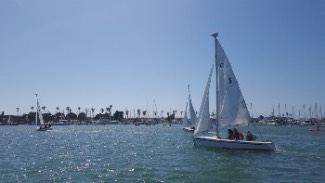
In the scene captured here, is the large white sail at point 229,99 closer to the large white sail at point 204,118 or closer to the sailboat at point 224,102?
the sailboat at point 224,102

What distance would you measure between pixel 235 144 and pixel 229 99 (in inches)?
202

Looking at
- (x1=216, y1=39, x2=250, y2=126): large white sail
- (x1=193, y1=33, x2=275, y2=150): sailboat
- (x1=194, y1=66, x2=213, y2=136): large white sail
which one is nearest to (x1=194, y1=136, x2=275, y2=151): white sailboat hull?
(x1=193, y1=33, x2=275, y2=150): sailboat

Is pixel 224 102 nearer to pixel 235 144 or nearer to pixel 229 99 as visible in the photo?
pixel 229 99

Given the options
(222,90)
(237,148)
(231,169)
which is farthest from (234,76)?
(231,169)

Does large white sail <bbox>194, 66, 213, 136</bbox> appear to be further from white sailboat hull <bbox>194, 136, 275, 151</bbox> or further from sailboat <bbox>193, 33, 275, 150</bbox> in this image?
white sailboat hull <bbox>194, 136, 275, 151</bbox>

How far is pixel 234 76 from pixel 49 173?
22.4m

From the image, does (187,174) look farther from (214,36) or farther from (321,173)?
(214,36)

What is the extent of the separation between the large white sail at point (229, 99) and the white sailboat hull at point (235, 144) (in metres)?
2.62

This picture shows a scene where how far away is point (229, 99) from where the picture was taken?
141ft

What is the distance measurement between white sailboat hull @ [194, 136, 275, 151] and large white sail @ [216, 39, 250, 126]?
8.58 ft

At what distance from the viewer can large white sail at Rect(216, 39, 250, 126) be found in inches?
1673

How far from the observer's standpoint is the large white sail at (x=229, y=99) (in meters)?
42.5

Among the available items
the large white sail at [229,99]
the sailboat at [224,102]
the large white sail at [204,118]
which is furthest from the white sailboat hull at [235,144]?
the large white sail at [229,99]

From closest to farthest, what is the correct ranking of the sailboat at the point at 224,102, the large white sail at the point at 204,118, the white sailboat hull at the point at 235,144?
the white sailboat hull at the point at 235,144 → the sailboat at the point at 224,102 → the large white sail at the point at 204,118
